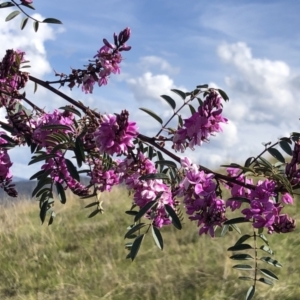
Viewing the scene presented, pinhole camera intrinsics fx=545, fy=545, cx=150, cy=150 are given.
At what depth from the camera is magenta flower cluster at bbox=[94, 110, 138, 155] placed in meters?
1.02

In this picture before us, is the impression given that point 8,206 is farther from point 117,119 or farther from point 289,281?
point 117,119

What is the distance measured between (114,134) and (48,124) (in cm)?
31

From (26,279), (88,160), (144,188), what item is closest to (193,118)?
(144,188)

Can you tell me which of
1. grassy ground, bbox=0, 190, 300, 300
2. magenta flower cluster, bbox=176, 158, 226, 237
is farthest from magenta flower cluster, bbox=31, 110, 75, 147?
grassy ground, bbox=0, 190, 300, 300

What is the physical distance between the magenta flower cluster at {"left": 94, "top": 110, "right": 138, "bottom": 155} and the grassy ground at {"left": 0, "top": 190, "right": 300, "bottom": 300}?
2933mm

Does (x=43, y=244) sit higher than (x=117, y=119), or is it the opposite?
(x=117, y=119)

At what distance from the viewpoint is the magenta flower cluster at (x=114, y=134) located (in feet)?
3.36

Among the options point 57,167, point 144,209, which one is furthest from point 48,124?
point 144,209

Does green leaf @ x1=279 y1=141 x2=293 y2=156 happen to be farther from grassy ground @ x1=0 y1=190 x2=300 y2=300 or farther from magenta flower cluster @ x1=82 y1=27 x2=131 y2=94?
grassy ground @ x1=0 y1=190 x2=300 y2=300

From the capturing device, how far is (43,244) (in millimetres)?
5633

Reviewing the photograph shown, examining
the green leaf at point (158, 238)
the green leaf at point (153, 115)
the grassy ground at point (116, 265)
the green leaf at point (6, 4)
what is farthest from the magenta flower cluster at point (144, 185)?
the grassy ground at point (116, 265)

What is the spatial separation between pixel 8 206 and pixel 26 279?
3.24 m

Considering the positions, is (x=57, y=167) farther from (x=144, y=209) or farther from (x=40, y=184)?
(x=144, y=209)

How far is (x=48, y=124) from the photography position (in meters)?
1.29
